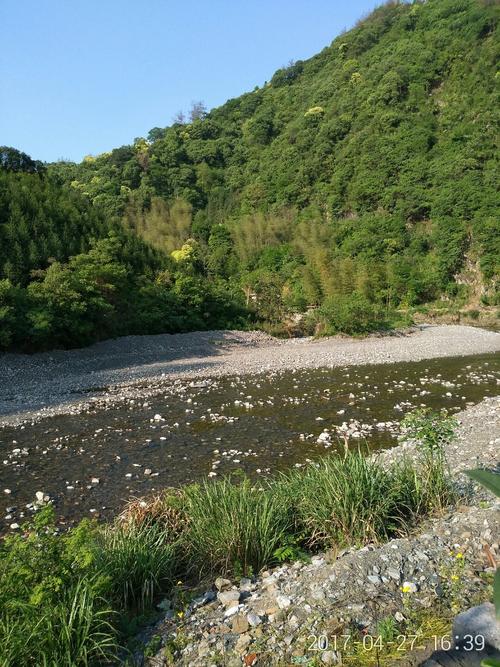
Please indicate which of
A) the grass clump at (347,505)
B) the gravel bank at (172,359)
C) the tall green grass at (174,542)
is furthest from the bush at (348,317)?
the grass clump at (347,505)

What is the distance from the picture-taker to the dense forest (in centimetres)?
2762

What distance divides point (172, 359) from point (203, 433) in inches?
485

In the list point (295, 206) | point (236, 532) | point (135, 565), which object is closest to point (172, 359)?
point (236, 532)

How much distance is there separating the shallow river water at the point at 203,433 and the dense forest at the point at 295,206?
9.25 meters

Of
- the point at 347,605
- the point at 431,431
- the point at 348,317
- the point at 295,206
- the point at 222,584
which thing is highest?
the point at 295,206

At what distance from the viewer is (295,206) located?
60750 mm

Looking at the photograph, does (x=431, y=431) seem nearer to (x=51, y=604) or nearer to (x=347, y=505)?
(x=347, y=505)

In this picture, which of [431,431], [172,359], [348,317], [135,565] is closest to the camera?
[135,565]

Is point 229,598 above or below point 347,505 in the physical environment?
below

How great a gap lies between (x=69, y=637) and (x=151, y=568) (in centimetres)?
119

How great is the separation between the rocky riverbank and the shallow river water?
10.2 ft

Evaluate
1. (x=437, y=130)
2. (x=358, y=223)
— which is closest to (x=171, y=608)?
(x=358, y=223)

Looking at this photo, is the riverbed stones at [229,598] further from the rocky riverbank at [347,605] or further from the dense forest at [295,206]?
the dense forest at [295,206]

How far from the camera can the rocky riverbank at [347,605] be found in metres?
2.78
